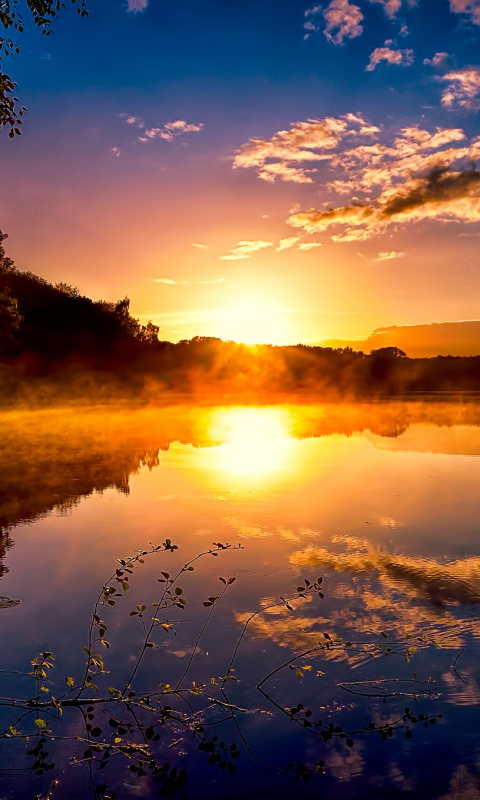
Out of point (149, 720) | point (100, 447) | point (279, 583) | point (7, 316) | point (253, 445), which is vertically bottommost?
point (149, 720)

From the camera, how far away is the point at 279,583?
31.1 feet

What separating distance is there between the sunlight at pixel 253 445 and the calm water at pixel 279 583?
36 centimetres

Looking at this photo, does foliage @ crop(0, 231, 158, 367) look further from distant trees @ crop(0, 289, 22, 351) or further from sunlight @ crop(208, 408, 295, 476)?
sunlight @ crop(208, 408, 295, 476)

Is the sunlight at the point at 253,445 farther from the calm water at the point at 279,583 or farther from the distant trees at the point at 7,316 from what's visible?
the distant trees at the point at 7,316

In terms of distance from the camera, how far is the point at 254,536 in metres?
12.1

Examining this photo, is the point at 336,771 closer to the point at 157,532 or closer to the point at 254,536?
the point at 254,536

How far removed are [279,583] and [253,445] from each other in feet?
58.9

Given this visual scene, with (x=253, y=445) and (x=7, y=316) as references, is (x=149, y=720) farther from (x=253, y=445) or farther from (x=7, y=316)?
(x=7, y=316)

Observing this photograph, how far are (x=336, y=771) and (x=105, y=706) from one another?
2.39 metres

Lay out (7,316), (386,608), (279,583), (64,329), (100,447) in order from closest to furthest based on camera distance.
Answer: (386,608) < (279,583) < (100,447) < (7,316) < (64,329)

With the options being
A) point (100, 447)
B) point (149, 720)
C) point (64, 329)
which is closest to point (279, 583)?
point (149, 720)

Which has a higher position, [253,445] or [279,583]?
[253,445]

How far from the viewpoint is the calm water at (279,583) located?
5.34m

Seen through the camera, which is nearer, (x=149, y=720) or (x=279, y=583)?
(x=149, y=720)
